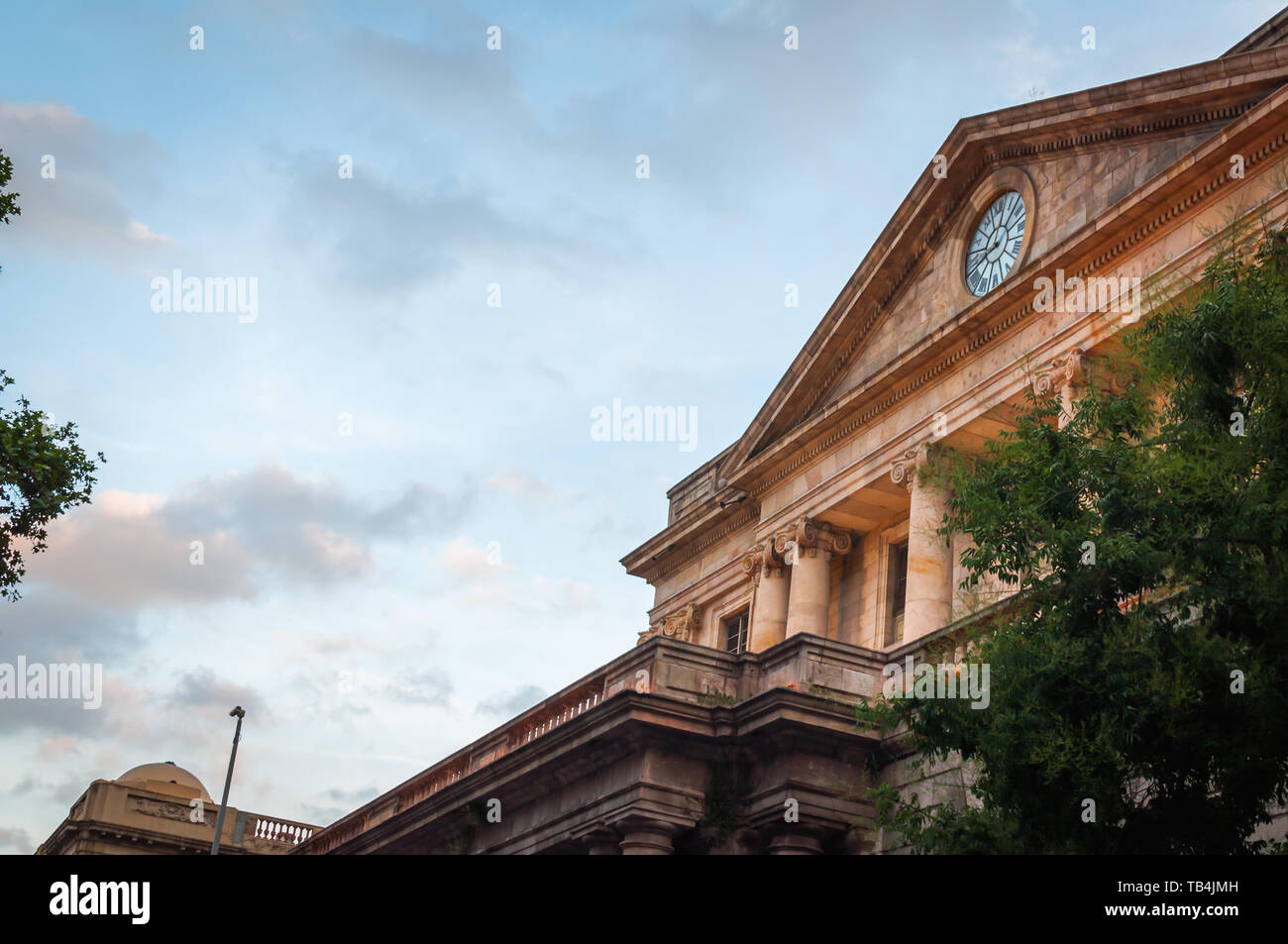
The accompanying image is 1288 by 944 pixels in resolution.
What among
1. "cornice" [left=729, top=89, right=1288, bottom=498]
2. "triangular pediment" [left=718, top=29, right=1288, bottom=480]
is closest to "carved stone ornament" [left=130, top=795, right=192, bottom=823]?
"triangular pediment" [left=718, top=29, right=1288, bottom=480]

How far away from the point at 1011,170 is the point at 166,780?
40.3 meters

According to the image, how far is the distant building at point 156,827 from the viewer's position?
49.2m

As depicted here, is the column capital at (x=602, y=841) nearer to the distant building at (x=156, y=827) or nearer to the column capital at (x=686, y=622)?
the column capital at (x=686, y=622)

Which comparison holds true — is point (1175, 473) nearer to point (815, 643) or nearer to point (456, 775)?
point (815, 643)

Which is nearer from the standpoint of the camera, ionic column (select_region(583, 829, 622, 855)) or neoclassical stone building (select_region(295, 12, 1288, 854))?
neoclassical stone building (select_region(295, 12, 1288, 854))

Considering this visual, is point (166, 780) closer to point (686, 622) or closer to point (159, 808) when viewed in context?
point (159, 808)

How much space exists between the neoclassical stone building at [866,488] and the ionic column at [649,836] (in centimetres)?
3

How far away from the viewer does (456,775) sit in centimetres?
2759

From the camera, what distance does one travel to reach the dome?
54281 mm

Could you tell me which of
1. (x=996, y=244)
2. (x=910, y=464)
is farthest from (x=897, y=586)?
(x=996, y=244)

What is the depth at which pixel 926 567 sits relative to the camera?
85.4 feet

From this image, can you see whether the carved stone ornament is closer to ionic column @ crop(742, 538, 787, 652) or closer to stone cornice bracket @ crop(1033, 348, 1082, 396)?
ionic column @ crop(742, 538, 787, 652)

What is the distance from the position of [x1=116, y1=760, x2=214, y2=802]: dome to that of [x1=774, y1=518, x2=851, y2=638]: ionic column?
31.4m
